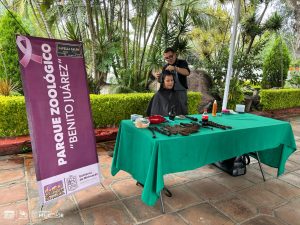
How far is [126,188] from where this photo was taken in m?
2.54

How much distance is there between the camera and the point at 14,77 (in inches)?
190

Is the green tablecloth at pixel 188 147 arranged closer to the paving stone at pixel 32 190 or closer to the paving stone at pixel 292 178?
the paving stone at pixel 292 178

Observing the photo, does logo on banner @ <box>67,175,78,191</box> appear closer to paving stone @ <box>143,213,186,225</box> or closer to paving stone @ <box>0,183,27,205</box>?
paving stone @ <box>0,183,27,205</box>

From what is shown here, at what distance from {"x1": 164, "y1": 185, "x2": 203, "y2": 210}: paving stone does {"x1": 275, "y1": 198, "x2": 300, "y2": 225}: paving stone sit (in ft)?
2.47

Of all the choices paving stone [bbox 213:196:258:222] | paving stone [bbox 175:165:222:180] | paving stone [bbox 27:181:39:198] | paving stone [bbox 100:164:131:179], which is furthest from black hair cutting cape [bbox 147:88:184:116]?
paving stone [bbox 27:181:39:198]

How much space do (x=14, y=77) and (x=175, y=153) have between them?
4417mm

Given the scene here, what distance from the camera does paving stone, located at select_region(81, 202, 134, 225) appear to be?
1969mm

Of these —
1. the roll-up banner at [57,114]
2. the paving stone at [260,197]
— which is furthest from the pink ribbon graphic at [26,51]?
the paving stone at [260,197]

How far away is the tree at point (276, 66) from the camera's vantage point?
25.7 ft

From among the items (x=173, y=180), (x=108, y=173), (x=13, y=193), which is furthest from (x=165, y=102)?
(x=13, y=193)

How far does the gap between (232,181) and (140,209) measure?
50.0 inches

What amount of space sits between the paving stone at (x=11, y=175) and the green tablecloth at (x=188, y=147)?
1199 millimetres

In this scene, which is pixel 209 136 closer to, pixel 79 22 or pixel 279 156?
pixel 279 156

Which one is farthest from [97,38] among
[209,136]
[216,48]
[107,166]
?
[216,48]
